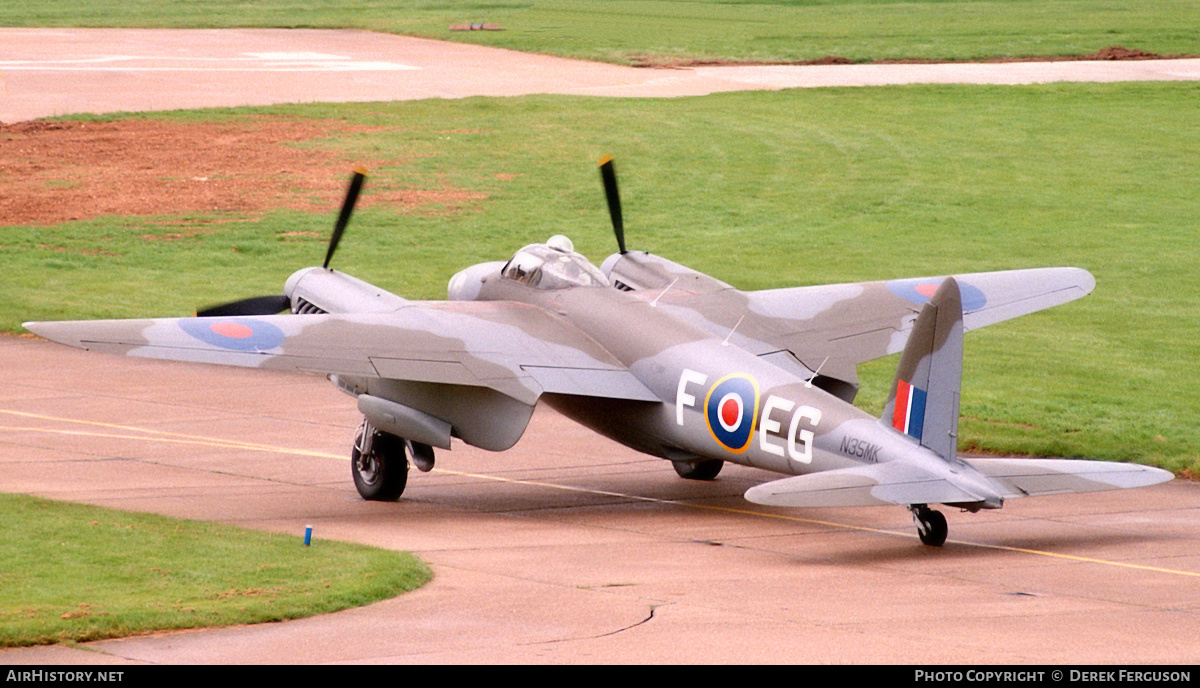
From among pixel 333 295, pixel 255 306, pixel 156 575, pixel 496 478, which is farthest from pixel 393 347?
pixel 156 575

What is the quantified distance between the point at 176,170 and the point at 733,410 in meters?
32.8

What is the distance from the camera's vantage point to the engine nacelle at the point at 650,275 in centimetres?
2127

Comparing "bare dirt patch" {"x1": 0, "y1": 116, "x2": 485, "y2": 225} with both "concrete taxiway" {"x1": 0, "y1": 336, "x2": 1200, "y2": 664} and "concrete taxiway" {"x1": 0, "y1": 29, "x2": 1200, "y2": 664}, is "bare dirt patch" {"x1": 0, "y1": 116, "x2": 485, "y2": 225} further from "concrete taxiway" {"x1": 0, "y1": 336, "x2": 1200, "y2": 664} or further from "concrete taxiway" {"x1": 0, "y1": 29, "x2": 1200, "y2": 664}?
"concrete taxiway" {"x1": 0, "y1": 336, "x2": 1200, "y2": 664}

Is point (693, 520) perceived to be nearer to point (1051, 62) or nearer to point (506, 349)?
point (506, 349)

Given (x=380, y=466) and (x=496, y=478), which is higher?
(x=380, y=466)

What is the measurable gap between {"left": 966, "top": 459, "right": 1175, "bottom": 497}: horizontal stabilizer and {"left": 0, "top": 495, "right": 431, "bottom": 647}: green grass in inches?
215

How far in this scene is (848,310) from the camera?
21.8 meters

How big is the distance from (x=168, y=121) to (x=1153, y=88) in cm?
3214

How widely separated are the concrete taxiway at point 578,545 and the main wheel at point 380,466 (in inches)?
10.2

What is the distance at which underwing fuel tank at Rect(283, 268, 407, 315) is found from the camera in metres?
20.7

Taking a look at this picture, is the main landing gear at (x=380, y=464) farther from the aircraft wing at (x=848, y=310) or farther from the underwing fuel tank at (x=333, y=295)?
the aircraft wing at (x=848, y=310)

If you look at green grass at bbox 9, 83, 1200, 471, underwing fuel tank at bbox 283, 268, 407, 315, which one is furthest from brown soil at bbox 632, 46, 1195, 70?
underwing fuel tank at bbox 283, 268, 407, 315

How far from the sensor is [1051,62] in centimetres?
6344

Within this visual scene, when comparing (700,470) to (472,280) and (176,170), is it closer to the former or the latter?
(472,280)
